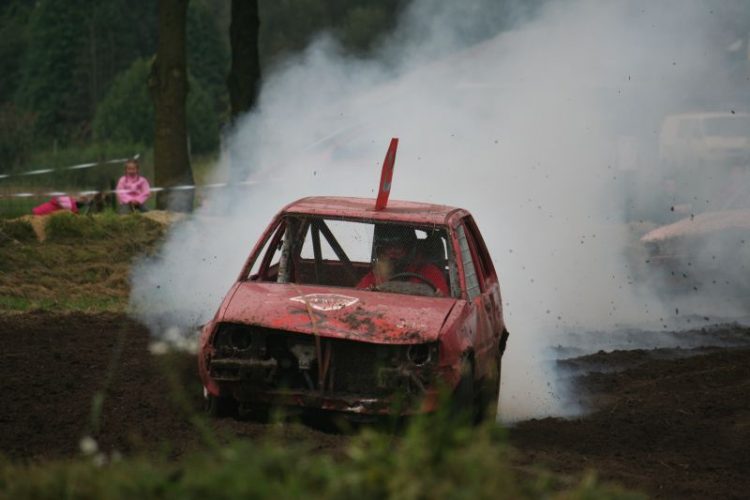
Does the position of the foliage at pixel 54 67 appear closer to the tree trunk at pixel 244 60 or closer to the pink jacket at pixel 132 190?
the tree trunk at pixel 244 60

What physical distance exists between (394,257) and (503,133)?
7.58 m

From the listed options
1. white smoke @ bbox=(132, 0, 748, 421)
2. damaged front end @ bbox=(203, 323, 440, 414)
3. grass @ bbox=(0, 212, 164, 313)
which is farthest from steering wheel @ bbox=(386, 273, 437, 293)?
grass @ bbox=(0, 212, 164, 313)

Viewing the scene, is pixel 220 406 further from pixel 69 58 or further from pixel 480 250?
pixel 69 58

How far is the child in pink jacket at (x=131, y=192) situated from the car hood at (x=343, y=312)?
478 inches

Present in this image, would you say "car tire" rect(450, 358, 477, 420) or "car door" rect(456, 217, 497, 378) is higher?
"car door" rect(456, 217, 497, 378)

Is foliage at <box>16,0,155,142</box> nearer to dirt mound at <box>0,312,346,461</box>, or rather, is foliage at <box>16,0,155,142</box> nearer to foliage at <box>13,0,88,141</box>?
foliage at <box>13,0,88,141</box>

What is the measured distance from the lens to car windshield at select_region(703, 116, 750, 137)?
68.7 ft

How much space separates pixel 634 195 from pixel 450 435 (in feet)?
54.2

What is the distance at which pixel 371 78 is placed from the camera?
664 inches

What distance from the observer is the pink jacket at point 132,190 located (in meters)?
20.5

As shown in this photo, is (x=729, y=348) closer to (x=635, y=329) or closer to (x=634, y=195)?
(x=635, y=329)

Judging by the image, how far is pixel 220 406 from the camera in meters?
8.18

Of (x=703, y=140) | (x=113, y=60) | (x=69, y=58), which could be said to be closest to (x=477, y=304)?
(x=703, y=140)

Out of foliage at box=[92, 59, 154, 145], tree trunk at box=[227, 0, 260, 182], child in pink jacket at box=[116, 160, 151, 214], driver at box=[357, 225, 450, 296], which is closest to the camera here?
driver at box=[357, 225, 450, 296]
